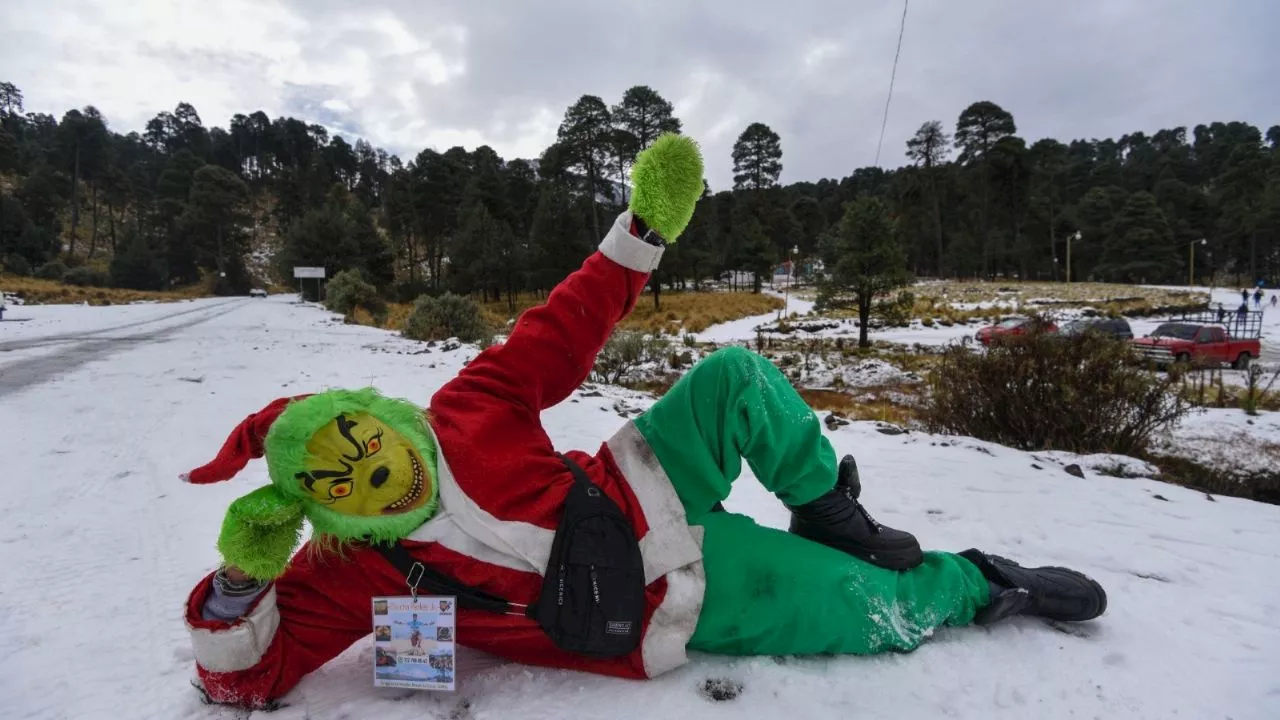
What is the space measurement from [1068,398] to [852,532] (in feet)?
12.6

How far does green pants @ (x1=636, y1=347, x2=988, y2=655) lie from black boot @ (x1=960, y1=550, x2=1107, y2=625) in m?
0.19

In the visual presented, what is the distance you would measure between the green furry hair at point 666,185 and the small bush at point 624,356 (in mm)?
7183

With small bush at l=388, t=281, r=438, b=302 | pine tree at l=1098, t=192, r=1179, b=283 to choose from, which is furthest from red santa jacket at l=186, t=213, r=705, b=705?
pine tree at l=1098, t=192, r=1179, b=283

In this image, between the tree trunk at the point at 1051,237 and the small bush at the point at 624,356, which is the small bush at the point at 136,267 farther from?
the tree trunk at the point at 1051,237

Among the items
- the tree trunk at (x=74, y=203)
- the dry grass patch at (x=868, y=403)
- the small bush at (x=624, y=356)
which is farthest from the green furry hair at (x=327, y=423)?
the tree trunk at (x=74, y=203)

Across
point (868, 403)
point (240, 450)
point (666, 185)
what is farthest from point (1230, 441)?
point (240, 450)

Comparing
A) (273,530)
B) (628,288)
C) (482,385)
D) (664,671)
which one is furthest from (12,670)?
(628,288)

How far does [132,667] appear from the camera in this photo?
56.6 inches

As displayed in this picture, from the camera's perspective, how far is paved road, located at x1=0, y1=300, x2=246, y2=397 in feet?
16.1

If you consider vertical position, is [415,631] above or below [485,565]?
below

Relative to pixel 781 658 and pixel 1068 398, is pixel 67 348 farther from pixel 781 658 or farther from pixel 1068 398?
pixel 1068 398

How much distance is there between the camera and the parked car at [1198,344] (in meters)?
13.2

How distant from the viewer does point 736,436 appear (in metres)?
1.52

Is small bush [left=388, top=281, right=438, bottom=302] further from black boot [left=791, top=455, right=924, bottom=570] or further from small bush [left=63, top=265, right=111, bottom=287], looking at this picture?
black boot [left=791, top=455, right=924, bottom=570]
